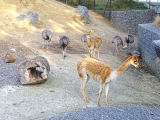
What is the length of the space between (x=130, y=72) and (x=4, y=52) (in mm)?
4616

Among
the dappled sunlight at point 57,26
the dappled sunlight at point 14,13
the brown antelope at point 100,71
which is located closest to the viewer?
the brown antelope at point 100,71

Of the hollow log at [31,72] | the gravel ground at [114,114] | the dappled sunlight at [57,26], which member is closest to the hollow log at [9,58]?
the hollow log at [31,72]

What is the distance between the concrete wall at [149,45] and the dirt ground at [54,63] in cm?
28

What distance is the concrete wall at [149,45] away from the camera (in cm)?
1310

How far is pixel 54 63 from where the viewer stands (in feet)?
40.2

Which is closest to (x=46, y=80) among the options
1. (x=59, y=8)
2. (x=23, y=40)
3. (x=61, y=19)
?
(x=23, y=40)

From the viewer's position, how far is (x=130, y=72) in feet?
41.9

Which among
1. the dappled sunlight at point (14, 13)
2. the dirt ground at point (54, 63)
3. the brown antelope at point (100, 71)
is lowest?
the dirt ground at point (54, 63)

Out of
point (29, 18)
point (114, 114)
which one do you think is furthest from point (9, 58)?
point (29, 18)

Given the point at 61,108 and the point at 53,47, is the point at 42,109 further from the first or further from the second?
the point at 53,47

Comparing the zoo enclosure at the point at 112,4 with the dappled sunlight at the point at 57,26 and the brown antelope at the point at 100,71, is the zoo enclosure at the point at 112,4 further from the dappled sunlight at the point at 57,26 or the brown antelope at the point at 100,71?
the brown antelope at the point at 100,71

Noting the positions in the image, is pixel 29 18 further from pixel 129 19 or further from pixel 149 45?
pixel 129 19

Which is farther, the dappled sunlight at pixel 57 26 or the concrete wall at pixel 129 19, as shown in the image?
the concrete wall at pixel 129 19

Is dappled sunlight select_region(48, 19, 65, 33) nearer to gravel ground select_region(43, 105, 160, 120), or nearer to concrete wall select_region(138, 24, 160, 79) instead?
concrete wall select_region(138, 24, 160, 79)
